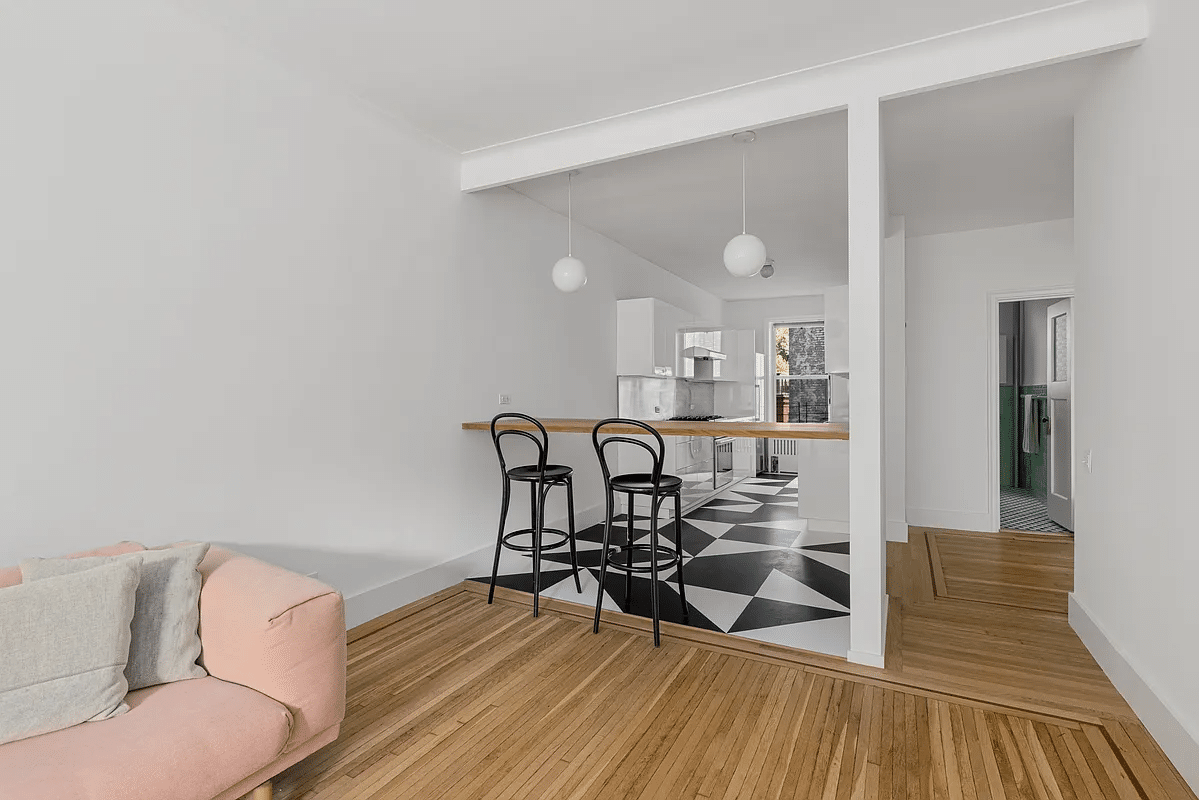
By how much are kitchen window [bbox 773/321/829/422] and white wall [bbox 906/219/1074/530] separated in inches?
133

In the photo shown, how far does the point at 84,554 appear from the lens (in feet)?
6.34

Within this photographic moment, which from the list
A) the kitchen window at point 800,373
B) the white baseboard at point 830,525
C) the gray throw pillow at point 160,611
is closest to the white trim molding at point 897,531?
the white baseboard at point 830,525

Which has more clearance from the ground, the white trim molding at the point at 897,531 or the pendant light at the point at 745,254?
the pendant light at the point at 745,254

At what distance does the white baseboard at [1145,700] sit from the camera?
185 cm

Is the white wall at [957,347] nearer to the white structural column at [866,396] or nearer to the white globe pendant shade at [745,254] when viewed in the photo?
the white globe pendant shade at [745,254]

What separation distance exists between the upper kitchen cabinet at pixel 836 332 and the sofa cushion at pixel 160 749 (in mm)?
4550

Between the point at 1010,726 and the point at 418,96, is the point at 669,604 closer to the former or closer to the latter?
the point at 1010,726

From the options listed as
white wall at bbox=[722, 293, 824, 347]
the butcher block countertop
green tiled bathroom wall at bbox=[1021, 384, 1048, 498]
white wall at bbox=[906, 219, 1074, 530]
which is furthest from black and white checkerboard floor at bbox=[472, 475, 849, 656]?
white wall at bbox=[722, 293, 824, 347]

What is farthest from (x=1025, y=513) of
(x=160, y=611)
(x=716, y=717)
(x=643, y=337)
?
(x=160, y=611)

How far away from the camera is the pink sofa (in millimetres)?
1396

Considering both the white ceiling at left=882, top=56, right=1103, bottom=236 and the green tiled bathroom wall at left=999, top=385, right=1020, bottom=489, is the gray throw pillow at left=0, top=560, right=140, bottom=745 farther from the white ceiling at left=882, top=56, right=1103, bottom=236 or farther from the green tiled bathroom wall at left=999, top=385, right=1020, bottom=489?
the green tiled bathroom wall at left=999, top=385, right=1020, bottom=489

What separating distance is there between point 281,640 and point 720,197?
384cm

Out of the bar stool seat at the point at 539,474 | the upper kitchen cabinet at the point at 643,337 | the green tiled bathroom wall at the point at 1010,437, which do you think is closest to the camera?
the bar stool seat at the point at 539,474

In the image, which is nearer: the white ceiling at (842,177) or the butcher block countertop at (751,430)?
the butcher block countertop at (751,430)
